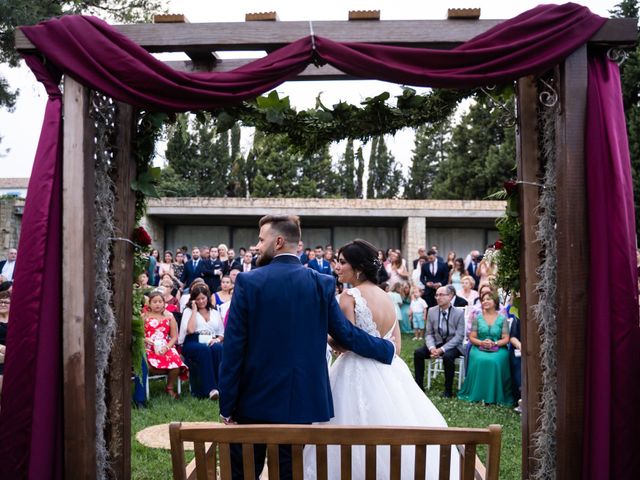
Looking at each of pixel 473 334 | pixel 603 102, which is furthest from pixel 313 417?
pixel 473 334

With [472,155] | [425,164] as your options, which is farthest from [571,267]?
[425,164]

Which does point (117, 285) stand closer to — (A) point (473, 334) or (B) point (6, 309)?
(B) point (6, 309)

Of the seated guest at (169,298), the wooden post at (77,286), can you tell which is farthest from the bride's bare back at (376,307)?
the seated guest at (169,298)

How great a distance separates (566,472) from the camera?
3.22 metres

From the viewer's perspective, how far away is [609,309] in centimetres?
314

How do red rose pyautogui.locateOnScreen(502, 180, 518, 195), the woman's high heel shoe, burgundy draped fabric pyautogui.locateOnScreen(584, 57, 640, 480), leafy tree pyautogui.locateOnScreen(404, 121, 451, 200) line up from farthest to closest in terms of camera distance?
leafy tree pyautogui.locateOnScreen(404, 121, 451, 200) < the woman's high heel shoe < red rose pyautogui.locateOnScreen(502, 180, 518, 195) < burgundy draped fabric pyautogui.locateOnScreen(584, 57, 640, 480)

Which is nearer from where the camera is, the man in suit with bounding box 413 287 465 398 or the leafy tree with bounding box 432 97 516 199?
the man in suit with bounding box 413 287 465 398

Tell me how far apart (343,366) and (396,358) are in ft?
1.40

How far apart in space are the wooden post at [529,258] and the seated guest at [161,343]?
548 cm

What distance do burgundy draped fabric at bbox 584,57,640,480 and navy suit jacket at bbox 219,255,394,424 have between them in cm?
141

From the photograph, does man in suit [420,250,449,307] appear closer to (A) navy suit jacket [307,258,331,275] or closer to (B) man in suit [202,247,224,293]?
(A) navy suit jacket [307,258,331,275]

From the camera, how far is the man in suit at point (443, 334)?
333 inches

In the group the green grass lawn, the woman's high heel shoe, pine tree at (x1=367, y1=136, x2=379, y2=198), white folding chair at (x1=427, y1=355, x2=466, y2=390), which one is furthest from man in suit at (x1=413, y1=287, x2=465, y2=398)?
pine tree at (x1=367, y1=136, x2=379, y2=198)

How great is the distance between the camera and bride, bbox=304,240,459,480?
3.88 metres
